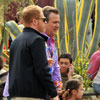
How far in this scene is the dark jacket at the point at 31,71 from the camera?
317 cm

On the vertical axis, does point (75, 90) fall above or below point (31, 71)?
below

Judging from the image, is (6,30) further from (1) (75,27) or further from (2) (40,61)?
(2) (40,61)

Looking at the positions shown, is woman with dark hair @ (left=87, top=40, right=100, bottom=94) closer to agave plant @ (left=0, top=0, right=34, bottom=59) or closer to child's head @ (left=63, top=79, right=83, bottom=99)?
child's head @ (left=63, top=79, right=83, bottom=99)

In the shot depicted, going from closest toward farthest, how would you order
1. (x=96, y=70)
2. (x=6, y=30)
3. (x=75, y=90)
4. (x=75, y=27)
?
1. (x=75, y=90)
2. (x=96, y=70)
3. (x=75, y=27)
4. (x=6, y=30)

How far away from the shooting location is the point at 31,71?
126 inches

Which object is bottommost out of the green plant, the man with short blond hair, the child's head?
the green plant

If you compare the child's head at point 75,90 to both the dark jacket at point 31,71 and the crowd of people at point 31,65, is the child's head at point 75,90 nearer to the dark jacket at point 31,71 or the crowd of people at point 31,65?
the crowd of people at point 31,65

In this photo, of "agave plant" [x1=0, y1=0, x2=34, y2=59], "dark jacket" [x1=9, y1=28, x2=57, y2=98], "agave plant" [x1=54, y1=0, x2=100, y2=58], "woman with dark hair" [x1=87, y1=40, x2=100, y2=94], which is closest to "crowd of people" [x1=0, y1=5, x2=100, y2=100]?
"dark jacket" [x1=9, y1=28, x2=57, y2=98]

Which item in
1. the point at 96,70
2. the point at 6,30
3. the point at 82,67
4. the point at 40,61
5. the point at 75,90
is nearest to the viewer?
the point at 40,61

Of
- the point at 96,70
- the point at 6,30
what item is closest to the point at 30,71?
the point at 96,70

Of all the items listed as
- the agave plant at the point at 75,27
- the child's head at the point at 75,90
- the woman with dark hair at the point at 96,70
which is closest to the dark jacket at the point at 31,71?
the child's head at the point at 75,90

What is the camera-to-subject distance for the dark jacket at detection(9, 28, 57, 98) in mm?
3174

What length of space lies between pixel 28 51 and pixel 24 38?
14cm

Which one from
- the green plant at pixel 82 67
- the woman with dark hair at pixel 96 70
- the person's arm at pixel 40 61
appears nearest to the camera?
the person's arm at pixel 40 61
